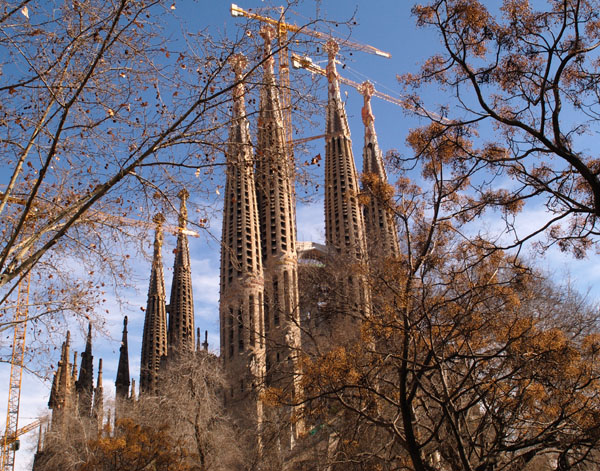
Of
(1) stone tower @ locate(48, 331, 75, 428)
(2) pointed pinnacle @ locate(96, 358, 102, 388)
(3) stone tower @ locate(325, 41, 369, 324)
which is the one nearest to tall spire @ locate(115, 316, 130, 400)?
(2) pointed pinnacle @ locate(96, 358, 102, 388)

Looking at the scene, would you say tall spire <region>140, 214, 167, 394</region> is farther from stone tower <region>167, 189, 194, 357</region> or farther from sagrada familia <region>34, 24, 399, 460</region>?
stone tower <region>167, 189, 194, 357</region>

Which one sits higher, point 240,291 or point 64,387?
point 240,291

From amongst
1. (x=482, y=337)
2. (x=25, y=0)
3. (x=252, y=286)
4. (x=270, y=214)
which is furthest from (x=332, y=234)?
(x=25, y=0)

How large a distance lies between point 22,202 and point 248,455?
58.5 ft

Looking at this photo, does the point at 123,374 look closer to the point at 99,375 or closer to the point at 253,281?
the point at 99,375

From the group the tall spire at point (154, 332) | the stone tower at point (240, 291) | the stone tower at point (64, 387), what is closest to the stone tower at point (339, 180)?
the stone tower at point (240, 291)

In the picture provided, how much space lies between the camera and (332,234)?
57156 millimetres

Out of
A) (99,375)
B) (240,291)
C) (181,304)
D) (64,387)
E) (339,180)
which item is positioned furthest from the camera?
(181,304)

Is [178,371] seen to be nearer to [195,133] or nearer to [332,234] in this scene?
[195,133]

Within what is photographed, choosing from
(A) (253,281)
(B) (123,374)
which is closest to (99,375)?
(B) (123,374)

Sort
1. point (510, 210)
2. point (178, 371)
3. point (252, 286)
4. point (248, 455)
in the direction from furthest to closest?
point (252, 286) < point (248, 455) < point (178, 371) < point (510, 210)

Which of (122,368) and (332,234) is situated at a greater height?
(332,234)

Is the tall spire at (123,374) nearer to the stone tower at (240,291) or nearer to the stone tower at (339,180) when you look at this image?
the stone tower at (240,291)


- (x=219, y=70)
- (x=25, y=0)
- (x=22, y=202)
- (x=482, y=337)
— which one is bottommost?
(x=482, y=337)
